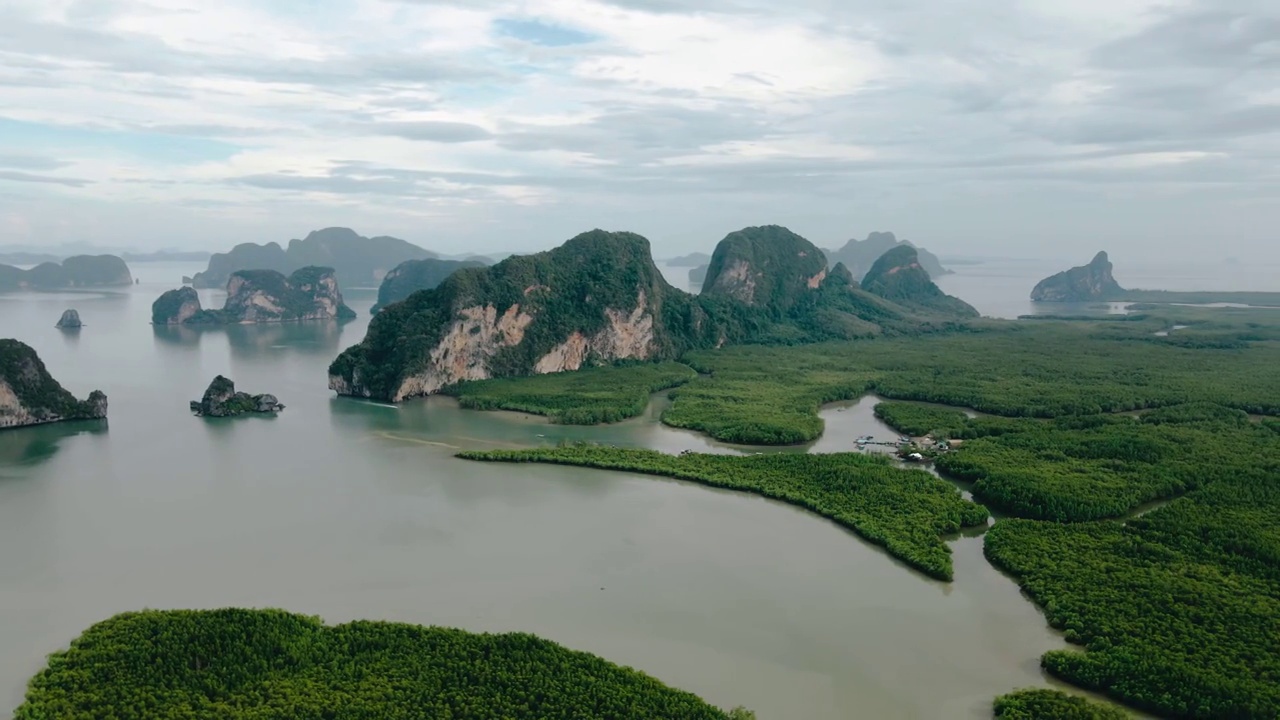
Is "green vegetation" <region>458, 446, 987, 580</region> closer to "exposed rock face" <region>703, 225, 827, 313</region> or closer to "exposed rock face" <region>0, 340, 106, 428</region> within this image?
"exposed rock face" <region>0, 340, 106, 428</region>

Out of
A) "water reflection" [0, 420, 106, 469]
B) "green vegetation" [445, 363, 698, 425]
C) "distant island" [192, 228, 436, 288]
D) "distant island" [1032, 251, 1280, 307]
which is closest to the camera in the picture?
"water reflection" [0, 420, 106, 469]

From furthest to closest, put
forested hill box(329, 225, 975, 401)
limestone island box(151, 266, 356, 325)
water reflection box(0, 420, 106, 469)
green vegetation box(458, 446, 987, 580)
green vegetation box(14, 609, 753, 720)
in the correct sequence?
limestone island box(151, 266, 356, 325) < forested hill box(329, 225, 975, 401) < water reflection box(0, 420, 106, 469) < green vegetation box(458, 446, 987, 580) < green vegetation box(14, 609, 753, 720)

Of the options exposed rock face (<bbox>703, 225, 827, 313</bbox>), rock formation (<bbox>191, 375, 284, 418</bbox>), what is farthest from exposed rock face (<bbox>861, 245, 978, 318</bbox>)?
rock formation (<bbox>191, 375, 284, 418</bbox>)

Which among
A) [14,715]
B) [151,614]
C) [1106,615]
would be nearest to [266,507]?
[151,614]

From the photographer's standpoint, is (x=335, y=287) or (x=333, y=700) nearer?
(x=333, y=700)

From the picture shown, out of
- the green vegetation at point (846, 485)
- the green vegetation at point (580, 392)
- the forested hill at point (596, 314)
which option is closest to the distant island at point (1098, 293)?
the forested hill at point (596, 314)

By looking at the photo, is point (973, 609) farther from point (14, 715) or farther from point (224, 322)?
point (224, 322)
